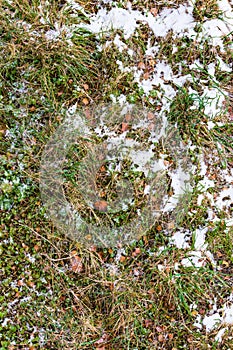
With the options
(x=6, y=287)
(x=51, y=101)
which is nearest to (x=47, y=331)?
(x=6, y=287)

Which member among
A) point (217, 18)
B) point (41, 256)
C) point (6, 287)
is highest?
point (217, 18)

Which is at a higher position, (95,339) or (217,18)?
(217,18)

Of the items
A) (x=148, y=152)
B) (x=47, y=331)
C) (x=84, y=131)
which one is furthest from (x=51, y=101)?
(x=47, y=331)

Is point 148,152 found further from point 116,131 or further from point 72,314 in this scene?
point 72,314

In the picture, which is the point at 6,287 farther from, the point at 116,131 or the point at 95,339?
the point at 116,131

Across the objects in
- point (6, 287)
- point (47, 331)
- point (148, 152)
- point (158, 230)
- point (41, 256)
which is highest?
point (148, 152)

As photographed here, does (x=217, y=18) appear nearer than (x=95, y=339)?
No
